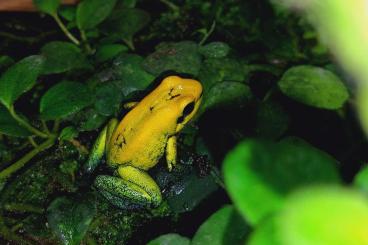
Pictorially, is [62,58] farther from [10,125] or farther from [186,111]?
[186,111]

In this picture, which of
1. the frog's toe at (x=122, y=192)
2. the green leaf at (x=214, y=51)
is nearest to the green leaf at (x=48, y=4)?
the green leaf at (x=214, y=51)

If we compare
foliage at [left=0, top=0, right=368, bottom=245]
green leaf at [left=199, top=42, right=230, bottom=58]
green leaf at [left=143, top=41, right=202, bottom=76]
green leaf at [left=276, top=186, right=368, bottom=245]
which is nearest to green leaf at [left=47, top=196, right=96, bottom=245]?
foliage at [left=0, top=0, right=368, bottom=245]

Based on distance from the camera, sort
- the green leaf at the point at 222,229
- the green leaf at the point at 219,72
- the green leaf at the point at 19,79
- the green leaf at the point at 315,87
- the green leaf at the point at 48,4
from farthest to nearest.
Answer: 1. the green leaf at the point at 48,4
2. the green leaf at the point at 219,72
3. the green leaf at the point at 19,79
4. the green leaf at the point at 315,87
5. the green leaf at the point at 222,229

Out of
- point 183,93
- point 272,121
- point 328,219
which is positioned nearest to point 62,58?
point 183,93

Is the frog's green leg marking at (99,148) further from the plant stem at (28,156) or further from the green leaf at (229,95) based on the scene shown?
the green leaf at (229,95)

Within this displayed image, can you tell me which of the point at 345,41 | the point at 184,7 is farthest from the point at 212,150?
the point at 345,41

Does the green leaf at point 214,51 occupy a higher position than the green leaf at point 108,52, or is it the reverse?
the green leaf at point 214,51
